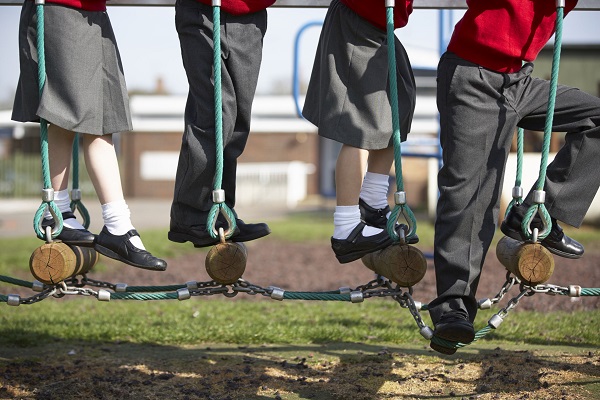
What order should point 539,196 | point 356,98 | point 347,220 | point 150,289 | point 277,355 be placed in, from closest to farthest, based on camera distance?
point 539,196 < point 356,98 < point 347,220 < point 150,289 < point 277,355

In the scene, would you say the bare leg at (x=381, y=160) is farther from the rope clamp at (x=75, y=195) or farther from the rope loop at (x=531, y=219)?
the rope clamp at (x=75, y=195)

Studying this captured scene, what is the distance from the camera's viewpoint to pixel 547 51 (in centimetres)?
1214

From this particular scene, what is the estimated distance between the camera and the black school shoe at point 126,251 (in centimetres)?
373

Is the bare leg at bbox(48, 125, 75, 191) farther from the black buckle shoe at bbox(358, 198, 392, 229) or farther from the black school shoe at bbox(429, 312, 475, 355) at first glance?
the black school shoe at bbox(429, 312, 475, 355)

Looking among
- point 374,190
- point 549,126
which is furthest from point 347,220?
point 549,126

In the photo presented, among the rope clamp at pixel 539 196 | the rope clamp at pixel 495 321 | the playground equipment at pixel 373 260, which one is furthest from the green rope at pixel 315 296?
the rope clamp at pixel 539 196

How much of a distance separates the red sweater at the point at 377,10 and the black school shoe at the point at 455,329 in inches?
52.5

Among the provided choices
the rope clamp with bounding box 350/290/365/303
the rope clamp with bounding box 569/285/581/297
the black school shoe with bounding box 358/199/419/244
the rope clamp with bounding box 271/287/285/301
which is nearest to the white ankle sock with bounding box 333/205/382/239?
the black school shoe with bounding box 358/199/419/244

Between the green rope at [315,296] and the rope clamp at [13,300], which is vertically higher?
the green rope at [315,296]

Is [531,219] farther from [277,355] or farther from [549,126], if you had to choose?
[277,355]

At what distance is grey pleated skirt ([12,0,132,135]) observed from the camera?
3.67 meters

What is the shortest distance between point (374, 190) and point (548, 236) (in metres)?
0.85

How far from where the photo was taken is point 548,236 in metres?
3.78

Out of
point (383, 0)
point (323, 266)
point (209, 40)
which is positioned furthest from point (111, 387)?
point (323, 266)
